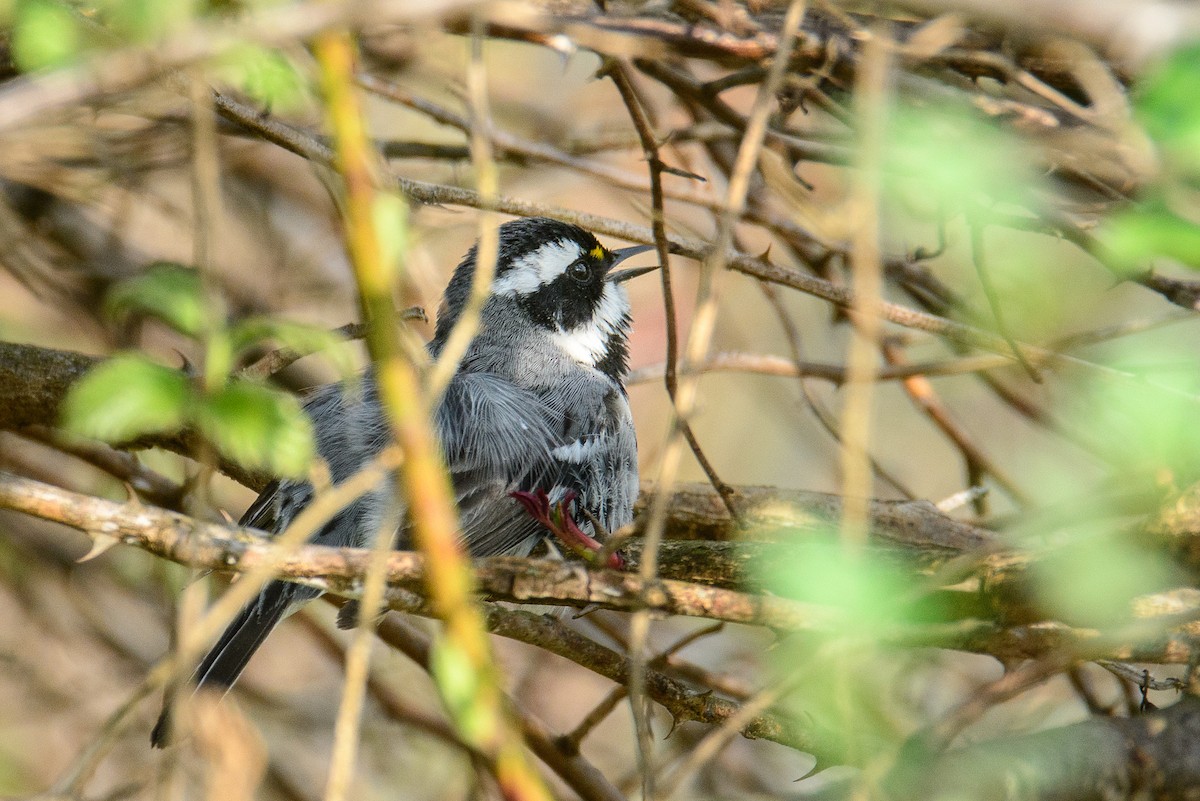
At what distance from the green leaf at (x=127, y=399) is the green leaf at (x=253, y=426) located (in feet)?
0.18

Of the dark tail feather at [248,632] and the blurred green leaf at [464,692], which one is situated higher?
the blurred green leaf at [464,692]

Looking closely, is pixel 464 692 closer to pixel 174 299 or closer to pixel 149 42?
pixel 174 299

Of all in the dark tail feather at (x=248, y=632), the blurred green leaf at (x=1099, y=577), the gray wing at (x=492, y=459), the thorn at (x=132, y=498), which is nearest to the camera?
the blurred green leaf at (x=1099, y=577)

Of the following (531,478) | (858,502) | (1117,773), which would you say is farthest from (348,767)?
(531,478)

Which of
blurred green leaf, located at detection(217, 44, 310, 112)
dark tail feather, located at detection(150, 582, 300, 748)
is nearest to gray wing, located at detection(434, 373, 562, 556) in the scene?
dark tail feather, located at detection(150, 582, 300, 748)

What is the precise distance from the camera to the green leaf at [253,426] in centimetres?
191

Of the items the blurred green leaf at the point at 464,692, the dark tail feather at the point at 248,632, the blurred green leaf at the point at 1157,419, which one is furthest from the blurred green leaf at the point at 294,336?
the dark tail feather at the point at 248,632

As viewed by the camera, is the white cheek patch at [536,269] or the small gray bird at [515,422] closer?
the small gray bird at [515,422]

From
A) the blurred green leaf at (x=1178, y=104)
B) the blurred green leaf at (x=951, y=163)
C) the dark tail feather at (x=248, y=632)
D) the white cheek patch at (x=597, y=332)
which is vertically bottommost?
the dark tail feather at (x=248, y=632)

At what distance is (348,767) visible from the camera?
1.87 metres

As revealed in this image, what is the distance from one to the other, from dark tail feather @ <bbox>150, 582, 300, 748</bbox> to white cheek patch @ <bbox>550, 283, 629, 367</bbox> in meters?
1.81

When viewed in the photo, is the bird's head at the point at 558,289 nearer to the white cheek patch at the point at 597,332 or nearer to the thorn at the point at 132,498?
the white cheek patch at the point at 597,332

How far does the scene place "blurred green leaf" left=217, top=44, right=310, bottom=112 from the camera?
7.27 ft

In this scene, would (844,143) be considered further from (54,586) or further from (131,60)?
(54,586)
